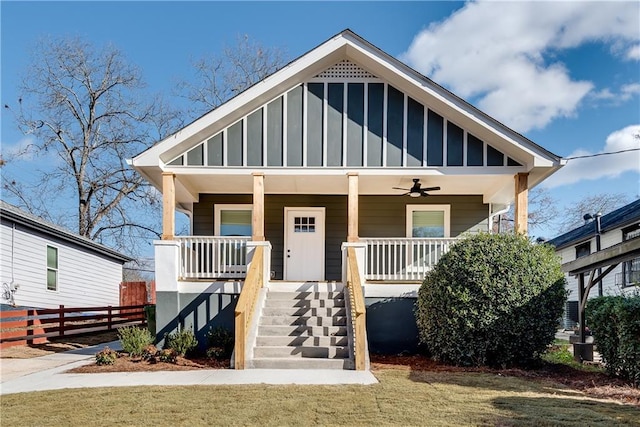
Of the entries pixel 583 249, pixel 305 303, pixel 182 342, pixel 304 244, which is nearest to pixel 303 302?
pixel 305 303

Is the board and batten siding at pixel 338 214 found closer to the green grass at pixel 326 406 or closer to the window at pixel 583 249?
the green grass at pixel 326 406

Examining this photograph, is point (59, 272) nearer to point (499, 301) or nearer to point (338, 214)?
point (338, 214)

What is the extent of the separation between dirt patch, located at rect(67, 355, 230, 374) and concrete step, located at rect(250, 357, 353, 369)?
653 mm

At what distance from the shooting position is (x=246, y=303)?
7453 mm

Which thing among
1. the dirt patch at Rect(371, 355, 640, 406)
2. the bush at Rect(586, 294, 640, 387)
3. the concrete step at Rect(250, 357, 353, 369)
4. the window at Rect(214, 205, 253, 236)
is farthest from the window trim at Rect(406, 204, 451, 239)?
the concrete step at Rect(250, 357, 353, 369)

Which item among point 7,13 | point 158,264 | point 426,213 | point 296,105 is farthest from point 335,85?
point 7,13

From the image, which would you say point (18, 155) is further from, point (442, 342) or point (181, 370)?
point (442, 342)

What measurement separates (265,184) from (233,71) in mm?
15743

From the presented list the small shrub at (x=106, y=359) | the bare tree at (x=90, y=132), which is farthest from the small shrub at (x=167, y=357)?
the bare tree at (x=90, y=132)

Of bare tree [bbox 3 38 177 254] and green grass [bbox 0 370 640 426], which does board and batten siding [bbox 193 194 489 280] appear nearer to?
green grass [bbox 0 370 640 426]

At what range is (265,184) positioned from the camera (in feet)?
34.7

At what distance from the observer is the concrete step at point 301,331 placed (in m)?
8.03

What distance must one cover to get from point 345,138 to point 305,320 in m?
3.82

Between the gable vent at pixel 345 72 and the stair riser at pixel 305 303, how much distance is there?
4.70m
